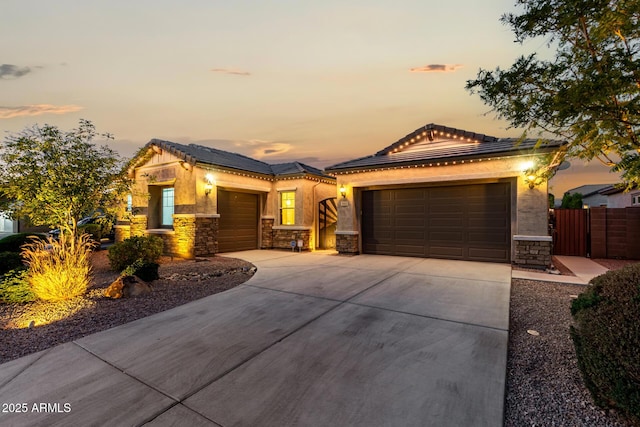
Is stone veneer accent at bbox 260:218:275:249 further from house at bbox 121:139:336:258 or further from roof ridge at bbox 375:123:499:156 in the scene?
roof ridge at bbox 375:123:499:156

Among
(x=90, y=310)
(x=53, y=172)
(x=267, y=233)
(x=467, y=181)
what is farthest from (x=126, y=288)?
(x=467, y=181)

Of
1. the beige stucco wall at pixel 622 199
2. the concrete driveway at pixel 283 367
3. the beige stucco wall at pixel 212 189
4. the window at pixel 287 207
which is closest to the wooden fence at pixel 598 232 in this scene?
the concrete driveway at pixel 283 367

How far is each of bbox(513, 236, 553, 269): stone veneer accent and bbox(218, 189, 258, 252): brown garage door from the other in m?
10.3

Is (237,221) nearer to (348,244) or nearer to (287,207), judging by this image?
(287,207)

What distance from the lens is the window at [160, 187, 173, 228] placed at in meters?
11.8

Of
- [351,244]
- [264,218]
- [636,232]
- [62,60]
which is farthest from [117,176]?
[636,232]

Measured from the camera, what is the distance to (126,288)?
5.17m

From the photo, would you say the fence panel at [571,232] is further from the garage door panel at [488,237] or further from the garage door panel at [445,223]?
the garage door panel at [445,223]

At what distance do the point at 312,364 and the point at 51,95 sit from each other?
12.8m

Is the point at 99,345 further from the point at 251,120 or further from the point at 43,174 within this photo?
the point at 251,120

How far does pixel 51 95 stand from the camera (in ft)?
30.7

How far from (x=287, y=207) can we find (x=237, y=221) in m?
2.40

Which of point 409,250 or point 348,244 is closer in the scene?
point 409,250

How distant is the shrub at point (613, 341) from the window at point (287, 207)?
35.8 ft
